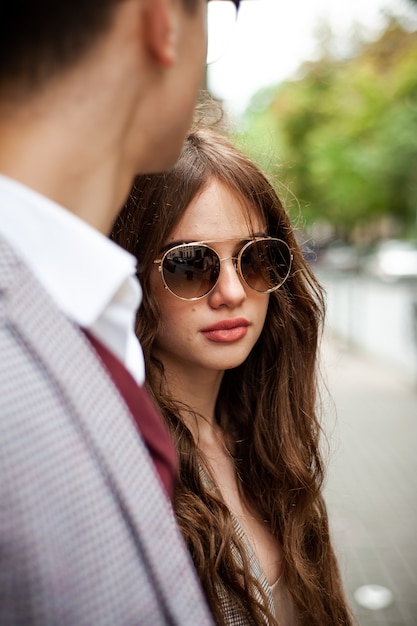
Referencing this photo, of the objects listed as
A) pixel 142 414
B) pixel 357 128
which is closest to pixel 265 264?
pixel 142 414

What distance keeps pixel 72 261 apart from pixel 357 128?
3453 cm

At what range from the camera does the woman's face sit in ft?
5.36

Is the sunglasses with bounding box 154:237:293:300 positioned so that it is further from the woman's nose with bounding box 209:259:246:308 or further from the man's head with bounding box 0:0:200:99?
the man's head with bounding box 0:0:200:99

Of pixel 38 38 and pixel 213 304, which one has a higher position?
pixel 38 38

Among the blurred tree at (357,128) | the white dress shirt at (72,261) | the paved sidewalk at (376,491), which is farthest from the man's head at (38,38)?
the blurred tree at (357,128)

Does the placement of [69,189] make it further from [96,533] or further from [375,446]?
[375,446]

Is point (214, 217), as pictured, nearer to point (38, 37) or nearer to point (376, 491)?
point (38, 37)

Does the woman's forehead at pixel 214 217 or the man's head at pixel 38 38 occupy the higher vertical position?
the man's head at pixel 38 38

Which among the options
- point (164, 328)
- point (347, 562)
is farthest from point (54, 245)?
point (347, 562)

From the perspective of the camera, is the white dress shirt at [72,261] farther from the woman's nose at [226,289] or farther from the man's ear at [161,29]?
the woman's nose at [226,289]

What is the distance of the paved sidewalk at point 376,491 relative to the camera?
4.27 meters

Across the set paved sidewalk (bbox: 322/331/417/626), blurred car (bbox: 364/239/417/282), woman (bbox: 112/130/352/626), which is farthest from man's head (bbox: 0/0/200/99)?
blurred car (bbox: 364/239/417/282)

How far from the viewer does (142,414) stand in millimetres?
924

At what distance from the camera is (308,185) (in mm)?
43281
